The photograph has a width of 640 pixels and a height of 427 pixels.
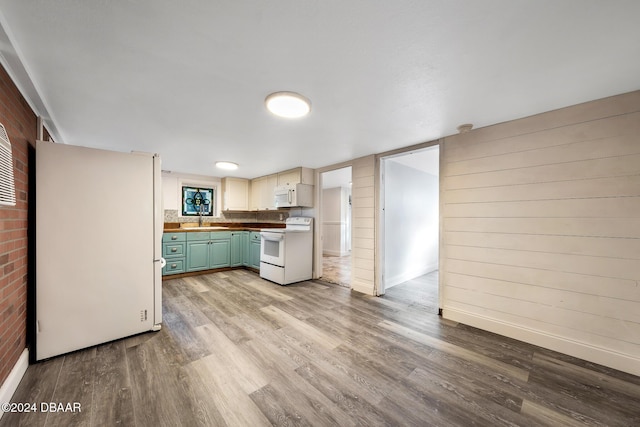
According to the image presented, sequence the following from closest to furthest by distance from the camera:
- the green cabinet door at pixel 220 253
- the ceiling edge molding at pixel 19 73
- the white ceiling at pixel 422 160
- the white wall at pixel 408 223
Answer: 1. the ceiling edge molding at pixel 19 73
2. the white ceiling at pixel 422 160
3. the white wall at pixel 408 223
4. the green cabinet door at pixel 220 253

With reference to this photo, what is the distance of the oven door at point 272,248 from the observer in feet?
13.1

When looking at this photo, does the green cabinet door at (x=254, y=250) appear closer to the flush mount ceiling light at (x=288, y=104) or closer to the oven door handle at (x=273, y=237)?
the oven door handle at (x=273, y=237)

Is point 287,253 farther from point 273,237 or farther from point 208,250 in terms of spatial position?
point 208,250

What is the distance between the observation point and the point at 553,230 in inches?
83.3

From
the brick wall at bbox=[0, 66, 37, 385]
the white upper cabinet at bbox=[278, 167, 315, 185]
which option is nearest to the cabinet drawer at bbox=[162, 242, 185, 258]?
the white upper cabinet at bbox=[278, 167, 315, 185]

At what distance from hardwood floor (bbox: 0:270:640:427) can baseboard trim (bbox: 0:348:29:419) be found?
0.05m

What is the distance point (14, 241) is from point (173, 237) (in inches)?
112

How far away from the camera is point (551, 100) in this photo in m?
1.94

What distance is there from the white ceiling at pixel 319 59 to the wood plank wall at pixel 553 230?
0.97 feet

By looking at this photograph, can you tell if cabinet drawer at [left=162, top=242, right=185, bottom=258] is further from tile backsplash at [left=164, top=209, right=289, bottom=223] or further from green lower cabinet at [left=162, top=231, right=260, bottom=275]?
tile backsplash at [left=164, top=209, right=289, bottom=223]

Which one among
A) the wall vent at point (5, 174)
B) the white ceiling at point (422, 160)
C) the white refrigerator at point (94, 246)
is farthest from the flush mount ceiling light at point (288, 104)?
the white ceiling at point (422, 160)

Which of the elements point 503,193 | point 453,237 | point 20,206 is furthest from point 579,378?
point 20,206

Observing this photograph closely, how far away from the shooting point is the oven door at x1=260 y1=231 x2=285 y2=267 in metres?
3.99

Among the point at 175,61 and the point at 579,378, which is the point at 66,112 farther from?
the point at 579,378
